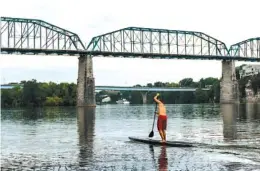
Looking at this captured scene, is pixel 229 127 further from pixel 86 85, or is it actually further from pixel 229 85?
pixel 229 85

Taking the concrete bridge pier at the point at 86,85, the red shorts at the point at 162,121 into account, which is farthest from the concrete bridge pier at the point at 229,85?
the red shorts at the point at 162,121

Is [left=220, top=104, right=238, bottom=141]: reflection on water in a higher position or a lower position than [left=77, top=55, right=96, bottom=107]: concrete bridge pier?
lower

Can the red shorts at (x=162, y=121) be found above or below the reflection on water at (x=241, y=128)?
above

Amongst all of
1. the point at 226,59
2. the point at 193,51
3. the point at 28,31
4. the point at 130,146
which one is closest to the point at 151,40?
the point at 193,51

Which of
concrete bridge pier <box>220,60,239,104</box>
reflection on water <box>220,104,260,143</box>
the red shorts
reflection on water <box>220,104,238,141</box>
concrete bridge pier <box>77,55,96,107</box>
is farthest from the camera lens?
concrete bridge pier <box>220,60,239,104</box>

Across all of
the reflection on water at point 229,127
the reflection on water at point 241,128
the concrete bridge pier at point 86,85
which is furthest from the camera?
the concrete bridge pier at point 86,85

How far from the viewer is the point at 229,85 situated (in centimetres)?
18762

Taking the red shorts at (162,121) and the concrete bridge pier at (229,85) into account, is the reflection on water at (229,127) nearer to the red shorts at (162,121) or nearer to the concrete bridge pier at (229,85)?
the red shorts at (162,121)

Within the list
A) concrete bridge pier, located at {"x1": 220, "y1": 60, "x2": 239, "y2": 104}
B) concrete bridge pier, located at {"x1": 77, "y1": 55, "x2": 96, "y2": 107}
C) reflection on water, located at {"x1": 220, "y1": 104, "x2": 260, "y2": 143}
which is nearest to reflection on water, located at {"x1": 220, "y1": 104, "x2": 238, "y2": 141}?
reflection on water, located at {"x1": 220, "y1": 104, "x2": 260, "y2": 143}

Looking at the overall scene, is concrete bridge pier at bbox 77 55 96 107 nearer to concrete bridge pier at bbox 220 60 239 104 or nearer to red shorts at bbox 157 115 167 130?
concrete bridge pier at bbox 220 60 239 104

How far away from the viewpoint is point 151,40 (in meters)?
187

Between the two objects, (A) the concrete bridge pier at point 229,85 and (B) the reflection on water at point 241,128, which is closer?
(B) the reflection on water at point 241,128

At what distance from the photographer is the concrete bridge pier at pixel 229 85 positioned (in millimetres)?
185250

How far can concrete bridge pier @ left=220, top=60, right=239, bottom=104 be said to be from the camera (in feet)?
608
